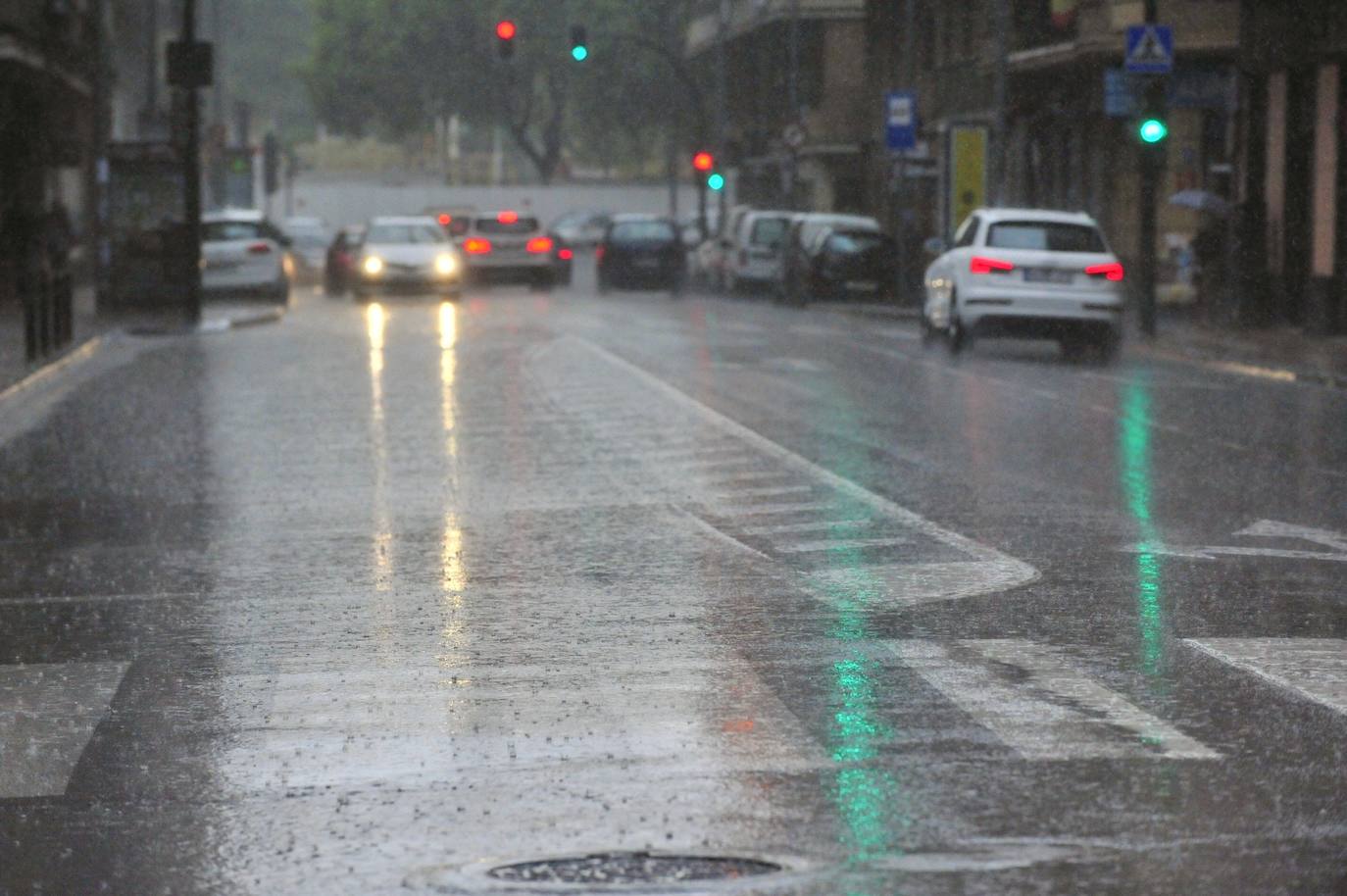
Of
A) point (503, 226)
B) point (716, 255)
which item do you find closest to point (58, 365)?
point (503, 226)

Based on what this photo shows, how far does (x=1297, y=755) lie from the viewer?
7.23 m

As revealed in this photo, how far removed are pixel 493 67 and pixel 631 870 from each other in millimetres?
92727

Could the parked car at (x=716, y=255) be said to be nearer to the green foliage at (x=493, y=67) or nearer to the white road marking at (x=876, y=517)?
the white road marking at (x=876, y=517)

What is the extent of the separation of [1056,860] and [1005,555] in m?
5.61

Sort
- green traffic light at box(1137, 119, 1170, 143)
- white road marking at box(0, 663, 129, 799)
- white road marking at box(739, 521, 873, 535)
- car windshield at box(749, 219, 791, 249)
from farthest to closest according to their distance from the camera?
car windshield at box(749, 219, 791, 249) < green traffic light at box(1137, 119, 1170, 143) < white road marking at box(739, 521, 873, 535) < white road marking at box(0, 663, 129, 799)

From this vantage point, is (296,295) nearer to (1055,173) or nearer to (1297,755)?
(1055,173)

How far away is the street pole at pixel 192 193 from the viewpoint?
3488 centimetres

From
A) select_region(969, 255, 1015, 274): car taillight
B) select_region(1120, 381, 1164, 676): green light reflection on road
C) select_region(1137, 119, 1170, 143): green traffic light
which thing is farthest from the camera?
select_region(1137, 119, 1170, 143): green traffic light

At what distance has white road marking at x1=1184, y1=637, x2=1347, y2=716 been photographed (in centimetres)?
823

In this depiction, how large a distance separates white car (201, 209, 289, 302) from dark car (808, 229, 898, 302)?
9.00 metres

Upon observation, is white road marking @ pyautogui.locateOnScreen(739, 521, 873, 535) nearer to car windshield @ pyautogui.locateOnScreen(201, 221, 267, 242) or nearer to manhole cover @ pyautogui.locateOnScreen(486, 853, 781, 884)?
manhole cover @ pyautogui.locateOnScreen(486, 853, 781, 884)

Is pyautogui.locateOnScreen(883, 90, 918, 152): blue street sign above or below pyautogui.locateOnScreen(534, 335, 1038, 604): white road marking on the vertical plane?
above

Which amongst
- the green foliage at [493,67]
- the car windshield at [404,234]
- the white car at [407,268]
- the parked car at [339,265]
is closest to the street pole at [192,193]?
the white car at [407,268]

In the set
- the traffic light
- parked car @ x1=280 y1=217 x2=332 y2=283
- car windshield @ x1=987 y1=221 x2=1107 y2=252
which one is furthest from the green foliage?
car windshield @ x1=987 y1=221 x2=1107 y2=252
